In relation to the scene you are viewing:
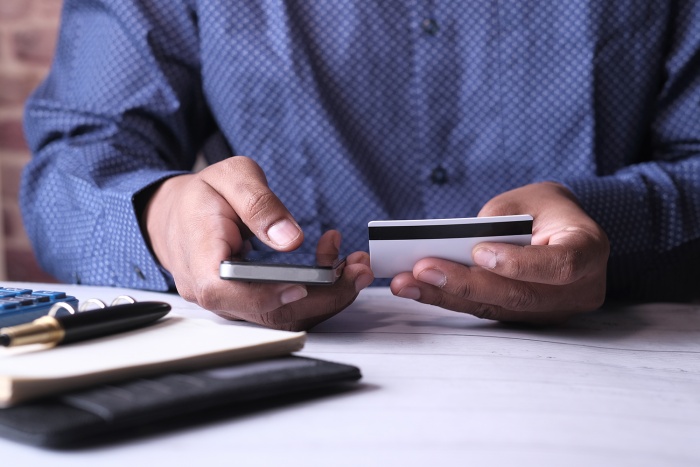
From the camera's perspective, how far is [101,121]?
121 centimetres

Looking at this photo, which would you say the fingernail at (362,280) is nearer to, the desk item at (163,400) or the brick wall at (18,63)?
the desk item at (163,400)

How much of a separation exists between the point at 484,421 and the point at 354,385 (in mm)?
106

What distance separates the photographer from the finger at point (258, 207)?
2.31 ft

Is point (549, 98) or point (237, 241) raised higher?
point (549, 98)

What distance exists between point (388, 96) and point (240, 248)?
1.79 ft

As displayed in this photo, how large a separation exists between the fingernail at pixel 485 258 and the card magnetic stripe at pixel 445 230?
16 millimetres

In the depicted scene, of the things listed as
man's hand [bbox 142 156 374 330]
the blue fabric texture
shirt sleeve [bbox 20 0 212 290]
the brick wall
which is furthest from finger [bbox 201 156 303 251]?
the brick wall

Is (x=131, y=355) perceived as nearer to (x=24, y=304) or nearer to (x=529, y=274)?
(x=24, y=304)

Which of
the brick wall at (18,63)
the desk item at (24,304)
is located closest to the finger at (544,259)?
the desk item at (24,304)

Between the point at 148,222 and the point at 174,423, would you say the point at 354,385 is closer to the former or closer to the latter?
the point at 174,423

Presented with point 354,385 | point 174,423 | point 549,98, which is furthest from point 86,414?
point 549,98

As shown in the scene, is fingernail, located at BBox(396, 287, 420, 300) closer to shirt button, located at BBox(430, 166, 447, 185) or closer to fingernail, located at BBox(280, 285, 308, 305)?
fingernail, located at BBox(280, 285, 308, 305)

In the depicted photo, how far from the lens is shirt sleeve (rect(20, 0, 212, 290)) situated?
1084 mm

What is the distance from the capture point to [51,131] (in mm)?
1232
